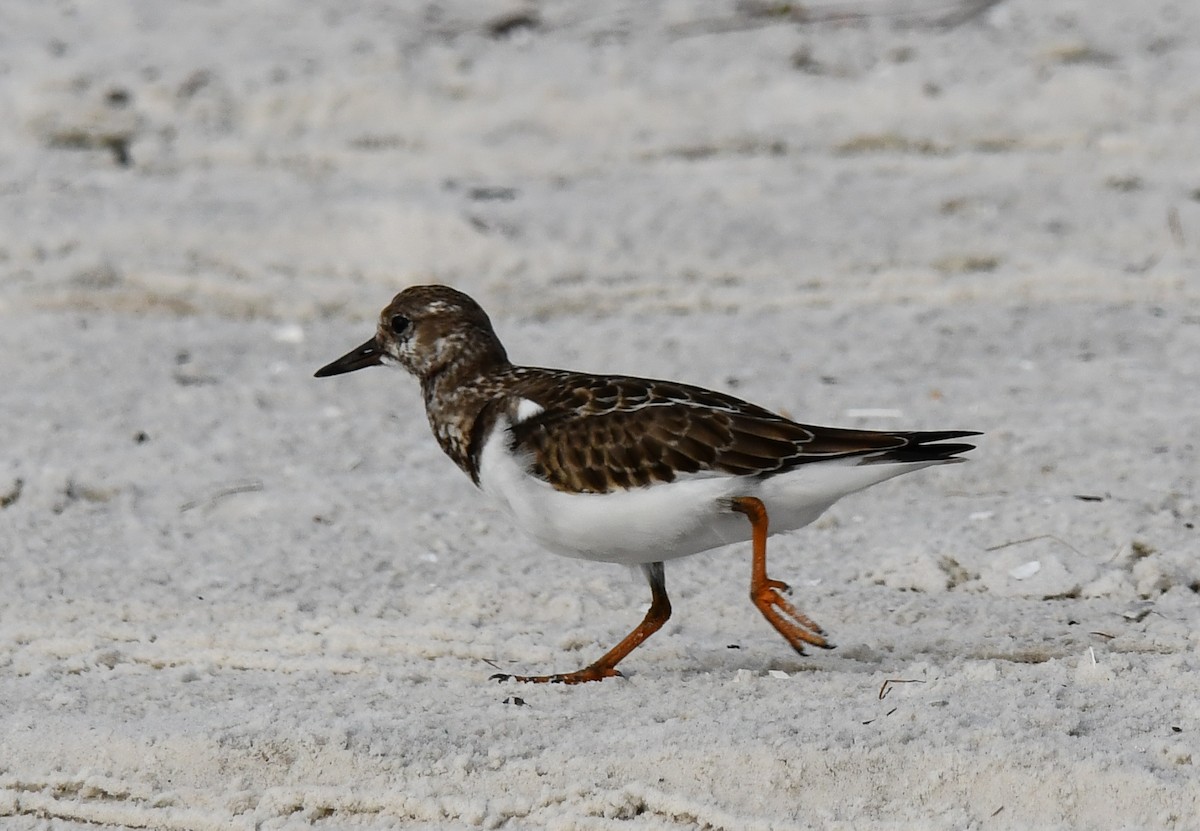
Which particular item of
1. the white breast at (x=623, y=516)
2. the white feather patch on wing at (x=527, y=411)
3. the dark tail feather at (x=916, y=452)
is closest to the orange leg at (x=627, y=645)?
the white breast at (x=623, y=516)

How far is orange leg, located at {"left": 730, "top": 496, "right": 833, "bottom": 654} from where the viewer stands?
134 inches

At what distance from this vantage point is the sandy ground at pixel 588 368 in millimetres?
3113

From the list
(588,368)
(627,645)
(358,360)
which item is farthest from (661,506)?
(588,368)

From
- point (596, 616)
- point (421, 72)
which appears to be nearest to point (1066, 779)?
point (596, 616)

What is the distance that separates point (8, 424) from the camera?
5250 mm

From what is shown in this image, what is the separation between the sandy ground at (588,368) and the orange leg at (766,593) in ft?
0.32

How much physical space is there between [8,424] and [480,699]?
93.7 inches

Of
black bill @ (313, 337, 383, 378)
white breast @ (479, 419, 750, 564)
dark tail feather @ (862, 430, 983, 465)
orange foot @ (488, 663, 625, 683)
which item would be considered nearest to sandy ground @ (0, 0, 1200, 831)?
orange foot @ (488, 663, 625, 683)

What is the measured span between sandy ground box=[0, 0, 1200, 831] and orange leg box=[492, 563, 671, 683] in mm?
62

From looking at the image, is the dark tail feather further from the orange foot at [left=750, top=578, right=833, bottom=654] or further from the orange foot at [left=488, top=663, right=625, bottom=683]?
the orange foot at [left=488, top=663, right=625, bottom=683]

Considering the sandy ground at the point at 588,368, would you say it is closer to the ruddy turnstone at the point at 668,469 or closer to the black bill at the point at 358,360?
the ruddy turnstone at the point at 668,469

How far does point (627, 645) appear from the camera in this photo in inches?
144

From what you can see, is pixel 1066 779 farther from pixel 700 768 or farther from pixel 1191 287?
pixel 1191 287

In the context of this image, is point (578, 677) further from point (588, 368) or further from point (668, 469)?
point (588, 368)
